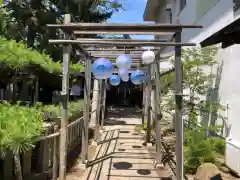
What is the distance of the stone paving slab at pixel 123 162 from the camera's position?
6.08 meters

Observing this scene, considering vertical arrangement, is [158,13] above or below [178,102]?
above

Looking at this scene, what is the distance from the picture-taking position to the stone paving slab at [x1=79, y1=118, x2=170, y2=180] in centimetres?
608

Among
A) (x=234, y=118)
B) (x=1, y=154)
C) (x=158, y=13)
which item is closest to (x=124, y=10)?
(x=158, y=13)

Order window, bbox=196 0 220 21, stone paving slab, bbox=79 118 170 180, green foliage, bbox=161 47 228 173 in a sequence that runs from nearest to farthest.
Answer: stone paving slab, bbox=79 118 170 180 < green foliage, bbox=161 47 228 173 < window, bbox=196 0 220 21

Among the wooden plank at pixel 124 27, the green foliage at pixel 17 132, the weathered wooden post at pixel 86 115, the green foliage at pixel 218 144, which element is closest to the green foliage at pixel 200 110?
the green foliage at pixel 218 144

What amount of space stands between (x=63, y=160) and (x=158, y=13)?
15120 millimetres

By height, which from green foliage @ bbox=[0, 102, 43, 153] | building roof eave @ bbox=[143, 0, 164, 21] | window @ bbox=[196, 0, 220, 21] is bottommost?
green foliage @ bbox=[0, 102, 43, 153]

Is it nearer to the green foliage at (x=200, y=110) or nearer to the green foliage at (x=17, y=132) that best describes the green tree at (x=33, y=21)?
the green foliage at (x=200, y=110)

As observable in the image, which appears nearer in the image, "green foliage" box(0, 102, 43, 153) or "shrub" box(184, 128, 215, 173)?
"green foliage" box(0, 102, 43, 153)

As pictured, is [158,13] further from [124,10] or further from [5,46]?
[5,46]

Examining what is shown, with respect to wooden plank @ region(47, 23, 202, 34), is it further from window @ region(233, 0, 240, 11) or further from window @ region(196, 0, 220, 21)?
window @ region(196, 0, 220, 21)

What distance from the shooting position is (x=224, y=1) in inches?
279

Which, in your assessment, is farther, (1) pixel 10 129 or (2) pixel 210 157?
(2) pixel 210 157

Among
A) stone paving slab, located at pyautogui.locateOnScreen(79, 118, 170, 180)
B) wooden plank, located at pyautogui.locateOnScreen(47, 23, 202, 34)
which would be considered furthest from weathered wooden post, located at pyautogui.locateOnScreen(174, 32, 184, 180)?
stone paving slab, located at pyautogui.locateOnScreen(79, 118, 170, 180)
